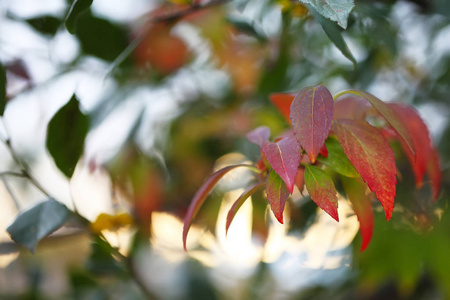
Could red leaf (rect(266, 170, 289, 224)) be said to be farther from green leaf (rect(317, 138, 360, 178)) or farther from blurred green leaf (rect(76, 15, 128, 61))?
blurred green leaf (rect(76, 15, 128, 61))

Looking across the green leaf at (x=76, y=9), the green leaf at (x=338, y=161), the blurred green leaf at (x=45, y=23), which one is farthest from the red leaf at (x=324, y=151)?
the blurred green leaf at (x=45, y=23)

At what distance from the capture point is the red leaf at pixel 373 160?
0.27 metres

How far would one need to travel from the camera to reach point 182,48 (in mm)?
752

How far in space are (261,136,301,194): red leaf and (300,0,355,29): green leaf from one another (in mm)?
76

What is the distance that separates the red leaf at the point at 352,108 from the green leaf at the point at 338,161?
0.08 m

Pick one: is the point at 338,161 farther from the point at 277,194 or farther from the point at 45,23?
the point at 45,23

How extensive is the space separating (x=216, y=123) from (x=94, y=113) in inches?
10.1

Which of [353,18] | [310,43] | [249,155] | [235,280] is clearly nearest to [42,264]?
[235,280]

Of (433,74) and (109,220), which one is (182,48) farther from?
(433,74)

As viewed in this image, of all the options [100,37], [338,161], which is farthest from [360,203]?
[100,37]

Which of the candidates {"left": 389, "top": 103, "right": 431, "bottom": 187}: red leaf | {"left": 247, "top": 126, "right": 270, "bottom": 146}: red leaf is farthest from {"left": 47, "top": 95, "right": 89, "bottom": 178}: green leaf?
{"left": 389, "top": 103, "right": 431, "bottom": 187}: red leaf

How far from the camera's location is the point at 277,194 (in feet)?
0.88

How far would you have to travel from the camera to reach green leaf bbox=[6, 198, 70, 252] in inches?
12.6

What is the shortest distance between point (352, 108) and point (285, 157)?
0.15 m
